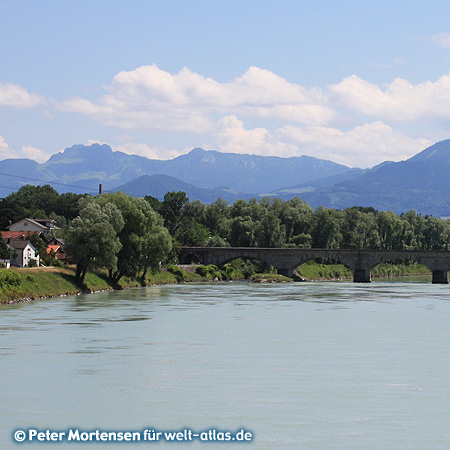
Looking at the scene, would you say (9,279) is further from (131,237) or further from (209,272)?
(209,272)

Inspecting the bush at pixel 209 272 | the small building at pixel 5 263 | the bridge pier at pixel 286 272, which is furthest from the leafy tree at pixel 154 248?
the bridge pier at pixel 286 272

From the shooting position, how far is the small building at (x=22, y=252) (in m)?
98.1

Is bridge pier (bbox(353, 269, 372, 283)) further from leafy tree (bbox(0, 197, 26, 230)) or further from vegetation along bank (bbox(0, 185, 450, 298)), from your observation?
leafy tree (bbox(0, 197, 26, 230))

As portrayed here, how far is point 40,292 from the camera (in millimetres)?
71625

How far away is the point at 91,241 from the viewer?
7906 cm

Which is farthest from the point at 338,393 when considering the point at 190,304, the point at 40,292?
the point at 40,292

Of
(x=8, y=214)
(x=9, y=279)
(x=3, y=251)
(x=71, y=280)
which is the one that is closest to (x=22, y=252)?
(x=3, y=251)

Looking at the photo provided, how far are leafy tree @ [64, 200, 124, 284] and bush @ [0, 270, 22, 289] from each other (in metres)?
11.2

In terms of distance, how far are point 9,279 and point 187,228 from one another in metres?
87.6

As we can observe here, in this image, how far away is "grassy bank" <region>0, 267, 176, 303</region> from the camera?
66312 mm

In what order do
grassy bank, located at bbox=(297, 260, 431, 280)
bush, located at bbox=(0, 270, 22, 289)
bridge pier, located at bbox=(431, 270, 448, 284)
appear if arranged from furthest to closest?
Answer: grassy bank, located at bbox=(297, 260, 431, 280)
bridge pier, located at bbox=(431, 270, 448, 284)
bush, located at bbox=(0, 270, 22, 289)

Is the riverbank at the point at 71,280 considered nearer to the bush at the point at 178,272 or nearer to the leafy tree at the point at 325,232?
the bush at the point at 178,272

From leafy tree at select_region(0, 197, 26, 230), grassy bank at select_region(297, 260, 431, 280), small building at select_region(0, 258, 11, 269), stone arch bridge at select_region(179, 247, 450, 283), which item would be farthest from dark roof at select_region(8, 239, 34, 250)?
grassy bank at select_region(297, 260, 431, 280)

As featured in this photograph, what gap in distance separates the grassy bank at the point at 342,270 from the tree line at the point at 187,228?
4381 millimetres
